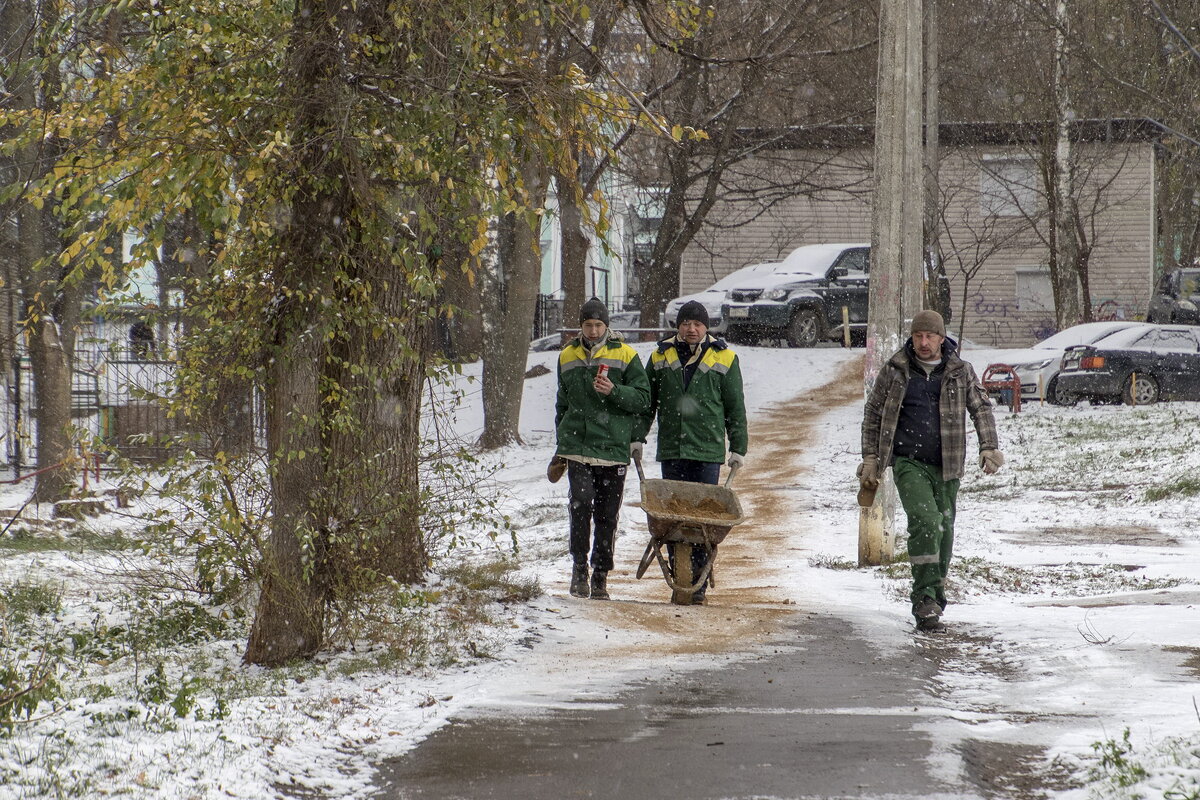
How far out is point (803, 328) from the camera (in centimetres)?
2772

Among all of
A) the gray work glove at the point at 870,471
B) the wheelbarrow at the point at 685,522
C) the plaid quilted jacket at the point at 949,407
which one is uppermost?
the plaid quilted jacket at the point at 949,407

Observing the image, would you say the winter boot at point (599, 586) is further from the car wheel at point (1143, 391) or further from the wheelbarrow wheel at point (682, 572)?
the car wheel at point (1143, 391)

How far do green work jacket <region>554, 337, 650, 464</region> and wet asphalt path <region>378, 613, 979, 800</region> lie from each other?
86.1 inches

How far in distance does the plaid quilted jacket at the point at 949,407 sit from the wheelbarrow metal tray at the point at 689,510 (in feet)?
3.01

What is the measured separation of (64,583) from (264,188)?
13.4 ft

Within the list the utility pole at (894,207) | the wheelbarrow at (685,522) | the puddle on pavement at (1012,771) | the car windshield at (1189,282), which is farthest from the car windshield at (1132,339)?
the puddle on pavement at (1012,771)

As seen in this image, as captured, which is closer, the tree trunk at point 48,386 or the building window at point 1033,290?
the tree trunk at point 48,386

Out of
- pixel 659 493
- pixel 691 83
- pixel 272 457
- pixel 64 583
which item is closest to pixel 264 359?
pixel 272 457

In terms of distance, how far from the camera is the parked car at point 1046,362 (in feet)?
74.6

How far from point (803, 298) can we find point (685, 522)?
1999 cm

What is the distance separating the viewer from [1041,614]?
25.5 ft

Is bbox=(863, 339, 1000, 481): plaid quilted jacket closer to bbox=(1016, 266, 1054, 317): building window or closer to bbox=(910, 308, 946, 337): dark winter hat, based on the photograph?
bbox=(910, 308, 946, 337): dark winter hat

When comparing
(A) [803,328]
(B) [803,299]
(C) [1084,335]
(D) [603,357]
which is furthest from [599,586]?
(A) [803,328]

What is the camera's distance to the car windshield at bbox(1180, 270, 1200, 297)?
27.8 m
